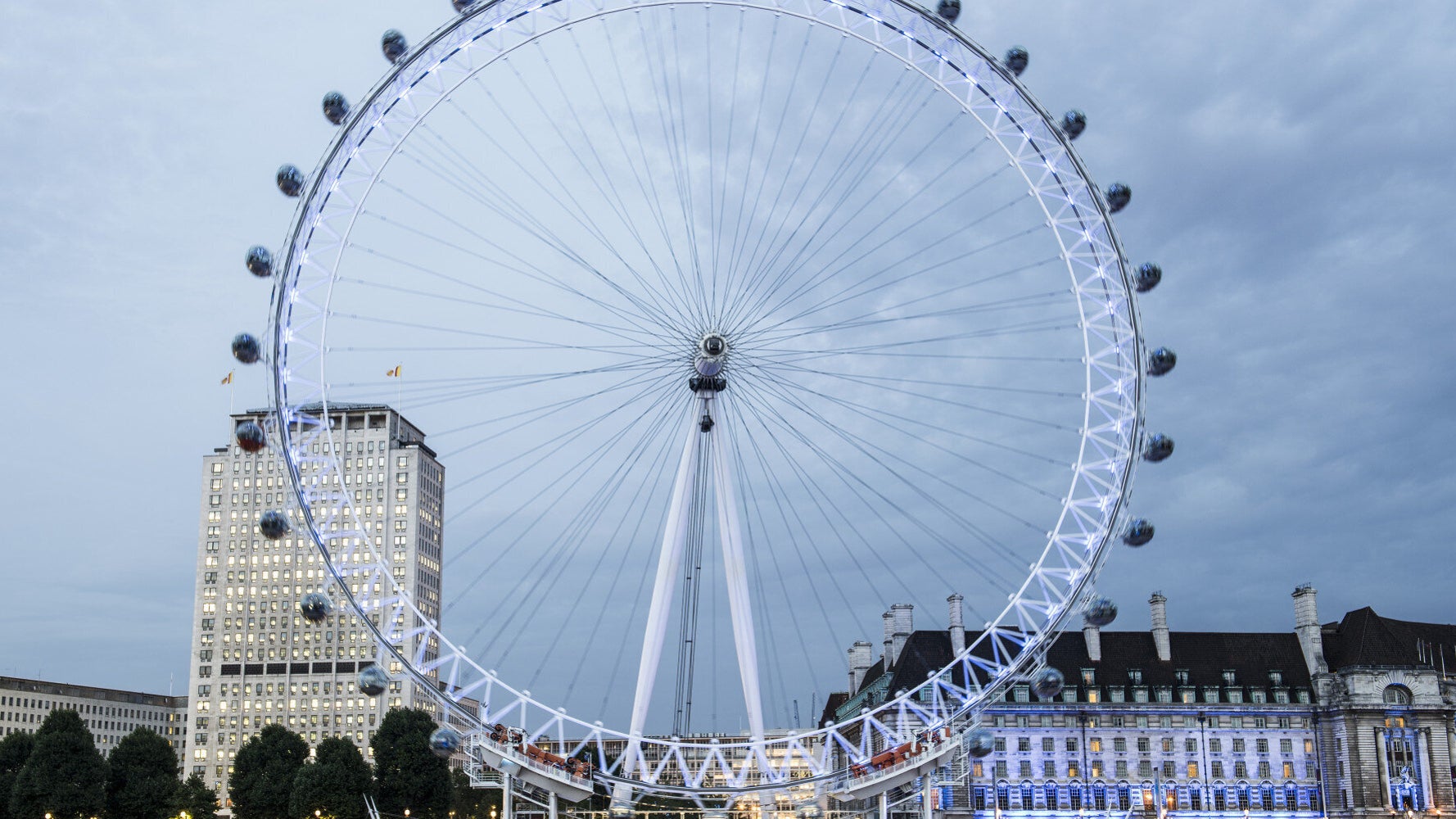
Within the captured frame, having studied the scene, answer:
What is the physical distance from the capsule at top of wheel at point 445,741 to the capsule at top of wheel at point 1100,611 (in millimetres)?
24677

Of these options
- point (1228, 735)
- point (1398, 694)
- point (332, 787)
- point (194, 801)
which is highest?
point (1398, 694)

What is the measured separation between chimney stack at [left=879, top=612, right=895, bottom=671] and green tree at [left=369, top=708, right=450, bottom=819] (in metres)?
41.2

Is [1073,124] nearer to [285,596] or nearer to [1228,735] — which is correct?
[1228,735]

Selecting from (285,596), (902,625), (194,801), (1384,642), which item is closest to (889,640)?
(902,625)

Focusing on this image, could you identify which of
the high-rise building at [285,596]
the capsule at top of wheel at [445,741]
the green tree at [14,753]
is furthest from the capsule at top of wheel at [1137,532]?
the high-rise building at [285,596]

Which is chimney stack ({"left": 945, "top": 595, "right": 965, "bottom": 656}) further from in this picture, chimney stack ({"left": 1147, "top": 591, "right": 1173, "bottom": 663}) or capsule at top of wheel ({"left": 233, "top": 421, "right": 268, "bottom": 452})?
capsule at top of wheel ({"left": 233, "top": 421, "right": 268, "bottom": 452})

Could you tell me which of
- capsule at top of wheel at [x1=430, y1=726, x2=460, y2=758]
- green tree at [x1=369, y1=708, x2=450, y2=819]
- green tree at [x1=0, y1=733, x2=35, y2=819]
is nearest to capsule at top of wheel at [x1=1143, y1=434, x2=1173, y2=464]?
capsule at top of wheel at [x1=430, y1=726, x2=460, y2=758]

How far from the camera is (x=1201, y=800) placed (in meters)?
114

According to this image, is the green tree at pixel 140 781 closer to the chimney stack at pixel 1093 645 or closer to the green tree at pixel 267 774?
the green tree at pixel 267 774

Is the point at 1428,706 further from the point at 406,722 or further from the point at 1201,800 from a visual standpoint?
the point at 406,722

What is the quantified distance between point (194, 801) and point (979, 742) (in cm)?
7348

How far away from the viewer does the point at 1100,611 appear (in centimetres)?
5472

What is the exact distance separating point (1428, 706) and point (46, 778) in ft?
350

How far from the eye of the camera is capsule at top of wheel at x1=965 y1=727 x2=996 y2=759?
2096 inches
